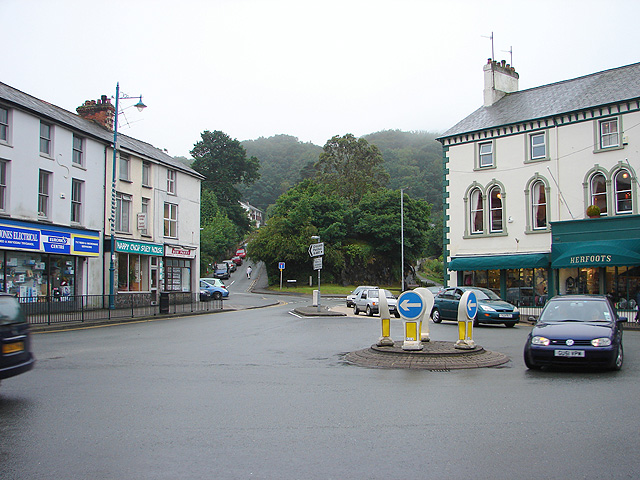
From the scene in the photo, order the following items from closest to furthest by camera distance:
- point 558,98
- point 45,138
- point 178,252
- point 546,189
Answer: point 45,138, point 546,189, point 558,98, point 178,252

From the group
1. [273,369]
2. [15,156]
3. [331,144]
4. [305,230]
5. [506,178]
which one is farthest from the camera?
[331,144]

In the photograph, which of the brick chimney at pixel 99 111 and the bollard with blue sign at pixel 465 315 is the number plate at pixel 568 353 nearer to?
the bollard with blue sign at pixel 465 315

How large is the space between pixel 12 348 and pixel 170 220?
100 ft

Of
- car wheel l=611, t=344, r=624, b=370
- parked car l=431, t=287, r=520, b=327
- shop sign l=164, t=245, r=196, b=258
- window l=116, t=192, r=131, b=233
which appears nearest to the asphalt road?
car wheel l=611, t=344, r=624, b=370

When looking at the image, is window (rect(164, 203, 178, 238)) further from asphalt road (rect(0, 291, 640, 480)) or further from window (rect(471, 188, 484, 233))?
asphalt road (rect(0, 291, 640, 480))

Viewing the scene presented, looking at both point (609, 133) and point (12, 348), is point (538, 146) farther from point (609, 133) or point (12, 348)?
point (12, 348)

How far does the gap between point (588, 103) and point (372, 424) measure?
27960 millimetres

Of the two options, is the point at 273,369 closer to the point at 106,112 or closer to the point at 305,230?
the point at 106,112

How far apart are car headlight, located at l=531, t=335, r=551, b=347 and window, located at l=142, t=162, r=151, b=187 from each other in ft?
96.9

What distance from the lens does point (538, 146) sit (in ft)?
104

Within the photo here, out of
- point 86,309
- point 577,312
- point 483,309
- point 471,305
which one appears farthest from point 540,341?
point 86,309

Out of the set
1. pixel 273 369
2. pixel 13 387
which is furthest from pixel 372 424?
pixel 13 387

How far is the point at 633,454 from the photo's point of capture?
220 inches

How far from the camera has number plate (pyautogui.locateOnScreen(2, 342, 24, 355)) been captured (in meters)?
8.22
